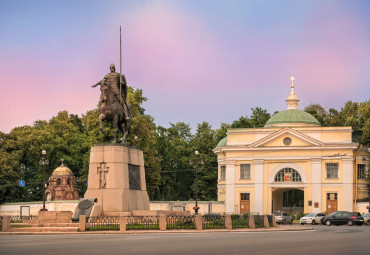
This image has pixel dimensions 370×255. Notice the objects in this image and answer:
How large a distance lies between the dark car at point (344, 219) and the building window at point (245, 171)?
20.3 meters

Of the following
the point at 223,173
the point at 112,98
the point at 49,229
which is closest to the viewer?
the point at 49,229

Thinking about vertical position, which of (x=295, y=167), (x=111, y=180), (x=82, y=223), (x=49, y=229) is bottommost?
(x=49, y=229)

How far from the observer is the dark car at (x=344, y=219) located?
2160 inches

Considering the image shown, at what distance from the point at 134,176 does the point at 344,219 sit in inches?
1022

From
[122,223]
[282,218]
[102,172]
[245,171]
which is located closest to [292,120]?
[245,171]

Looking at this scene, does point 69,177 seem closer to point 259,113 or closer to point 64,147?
point 64,147

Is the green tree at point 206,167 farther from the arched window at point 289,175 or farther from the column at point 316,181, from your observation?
the column at point 316,181

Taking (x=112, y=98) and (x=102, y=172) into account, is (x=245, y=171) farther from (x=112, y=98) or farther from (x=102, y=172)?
(x=102, y=172)

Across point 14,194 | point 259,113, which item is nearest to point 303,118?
point 259,113

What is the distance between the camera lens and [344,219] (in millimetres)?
55438

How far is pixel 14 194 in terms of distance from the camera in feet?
254

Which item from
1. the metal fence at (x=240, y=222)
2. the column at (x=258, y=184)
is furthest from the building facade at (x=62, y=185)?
the metal fence at (x=240, y=222)

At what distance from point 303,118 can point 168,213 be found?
1779 inches

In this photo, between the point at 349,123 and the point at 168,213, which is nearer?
the point at 168,213
